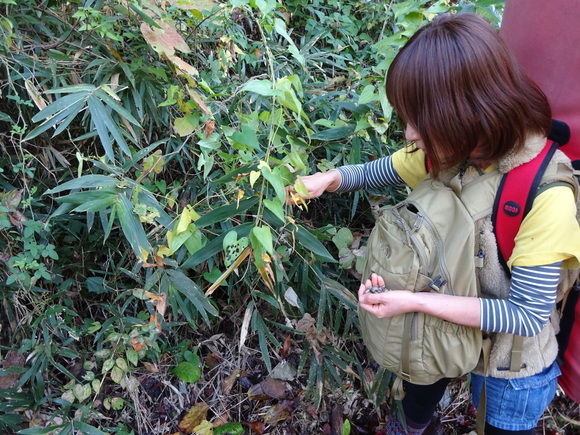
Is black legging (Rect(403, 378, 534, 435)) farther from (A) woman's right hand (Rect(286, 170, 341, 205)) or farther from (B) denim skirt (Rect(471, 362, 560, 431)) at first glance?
(A) woman's right hand (Rect(286, 170, 341, 205))

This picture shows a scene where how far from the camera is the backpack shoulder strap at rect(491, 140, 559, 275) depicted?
92 centimetres

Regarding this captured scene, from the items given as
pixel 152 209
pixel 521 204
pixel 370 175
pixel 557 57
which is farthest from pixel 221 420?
pixel 557 57

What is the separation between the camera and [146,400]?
1601 mm

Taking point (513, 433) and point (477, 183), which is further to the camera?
point (513, 433)

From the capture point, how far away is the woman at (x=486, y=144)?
2.92 ft

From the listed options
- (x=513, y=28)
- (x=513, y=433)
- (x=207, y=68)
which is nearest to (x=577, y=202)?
(x=513, y=28)

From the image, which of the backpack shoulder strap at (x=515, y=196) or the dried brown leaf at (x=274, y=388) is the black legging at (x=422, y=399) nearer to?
the dried brown leaf at (x=274, y=388)

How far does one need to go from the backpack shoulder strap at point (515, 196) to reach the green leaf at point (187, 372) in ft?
3.54

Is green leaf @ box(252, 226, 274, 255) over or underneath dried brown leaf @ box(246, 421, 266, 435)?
over

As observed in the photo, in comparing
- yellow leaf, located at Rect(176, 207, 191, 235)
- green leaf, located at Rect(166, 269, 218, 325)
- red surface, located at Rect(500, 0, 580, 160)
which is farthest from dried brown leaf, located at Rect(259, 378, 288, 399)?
red surface, located at Rect(500, 0, 580, 160)

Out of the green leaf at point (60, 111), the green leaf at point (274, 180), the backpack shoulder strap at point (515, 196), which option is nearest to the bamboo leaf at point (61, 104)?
the green leaf at point (60, 111)

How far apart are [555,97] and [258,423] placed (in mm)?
1341

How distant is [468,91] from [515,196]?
0.22 meters

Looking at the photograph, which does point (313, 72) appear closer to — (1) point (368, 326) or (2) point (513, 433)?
(1) point (368, 326)
